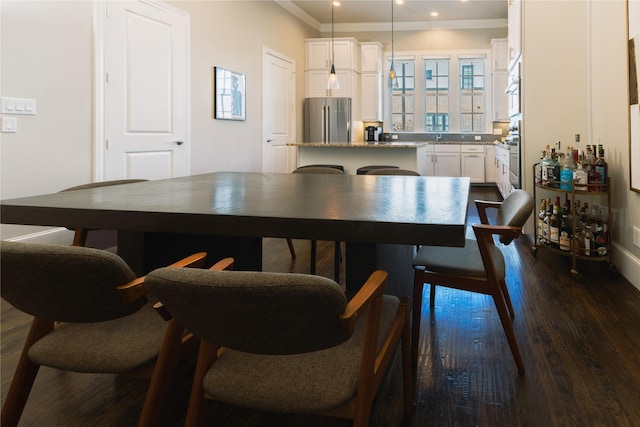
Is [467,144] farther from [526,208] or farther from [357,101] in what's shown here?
[526,208]

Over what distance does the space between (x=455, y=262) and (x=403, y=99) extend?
26.1 feet

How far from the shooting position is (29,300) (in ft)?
3.67

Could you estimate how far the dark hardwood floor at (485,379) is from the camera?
1558 mm

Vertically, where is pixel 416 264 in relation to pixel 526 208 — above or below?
below

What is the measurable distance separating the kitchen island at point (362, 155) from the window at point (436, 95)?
4.16 meters

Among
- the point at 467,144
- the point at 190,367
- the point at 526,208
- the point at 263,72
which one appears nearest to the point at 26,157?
the point at 190,367

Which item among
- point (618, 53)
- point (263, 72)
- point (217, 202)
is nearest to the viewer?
point (217, 202)

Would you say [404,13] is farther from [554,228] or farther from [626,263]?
[626,263]

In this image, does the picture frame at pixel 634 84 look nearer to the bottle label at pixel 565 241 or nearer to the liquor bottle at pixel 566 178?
the liquor bottle at pixel 566 178

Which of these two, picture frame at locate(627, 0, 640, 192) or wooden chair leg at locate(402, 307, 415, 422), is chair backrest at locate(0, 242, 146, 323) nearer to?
wooden chair leg at locate(402, 307, 415, 422)

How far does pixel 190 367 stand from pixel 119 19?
10.9 feet

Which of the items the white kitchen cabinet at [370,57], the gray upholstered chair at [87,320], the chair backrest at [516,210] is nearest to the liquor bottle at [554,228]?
the chair backrest at [516,210]

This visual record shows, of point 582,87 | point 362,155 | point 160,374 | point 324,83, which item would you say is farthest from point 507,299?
point 324,83

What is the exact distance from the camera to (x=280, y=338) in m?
0.93
